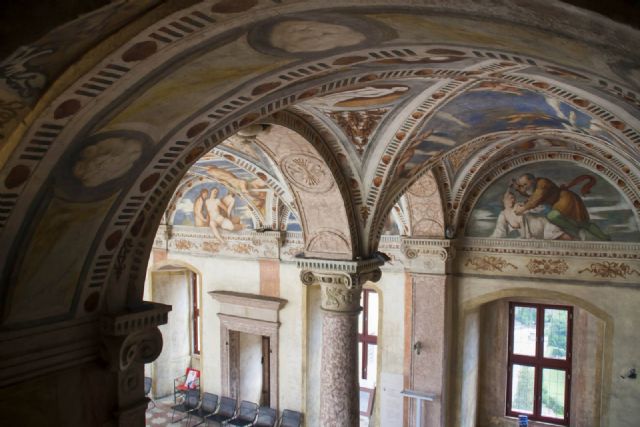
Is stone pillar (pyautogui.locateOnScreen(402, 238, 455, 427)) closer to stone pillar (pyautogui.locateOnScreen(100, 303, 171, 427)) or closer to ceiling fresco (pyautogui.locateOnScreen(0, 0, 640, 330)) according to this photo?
ceiling fresco (pyautogui.locateOnScreen(0, 0, 640, 330))

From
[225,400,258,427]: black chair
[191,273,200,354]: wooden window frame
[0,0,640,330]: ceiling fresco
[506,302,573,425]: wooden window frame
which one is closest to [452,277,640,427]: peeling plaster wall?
[506,302,573,425]: wooden window frame

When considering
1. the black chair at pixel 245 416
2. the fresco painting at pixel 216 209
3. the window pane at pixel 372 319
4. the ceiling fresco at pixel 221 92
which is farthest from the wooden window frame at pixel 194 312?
the ceiling fresco at pixel 221 92

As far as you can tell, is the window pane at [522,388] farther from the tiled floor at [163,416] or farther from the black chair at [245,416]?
the black chair at [245,416]

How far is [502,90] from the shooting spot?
6168 millimetres

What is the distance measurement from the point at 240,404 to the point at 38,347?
35.6 ft

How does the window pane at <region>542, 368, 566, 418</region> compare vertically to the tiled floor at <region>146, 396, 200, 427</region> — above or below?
above

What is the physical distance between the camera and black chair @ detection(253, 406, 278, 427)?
13266 mm

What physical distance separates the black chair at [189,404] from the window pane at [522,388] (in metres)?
7.99

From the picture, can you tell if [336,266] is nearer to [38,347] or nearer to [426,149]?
[426,149]

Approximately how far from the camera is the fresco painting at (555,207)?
10.5 meters

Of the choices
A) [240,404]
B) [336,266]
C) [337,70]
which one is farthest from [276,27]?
[240,404]

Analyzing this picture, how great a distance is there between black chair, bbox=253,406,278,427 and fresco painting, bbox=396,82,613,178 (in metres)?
7.63

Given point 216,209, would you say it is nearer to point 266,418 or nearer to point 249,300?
point 249,300

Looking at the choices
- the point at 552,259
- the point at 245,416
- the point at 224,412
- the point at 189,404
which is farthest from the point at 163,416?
the point at 552,259
